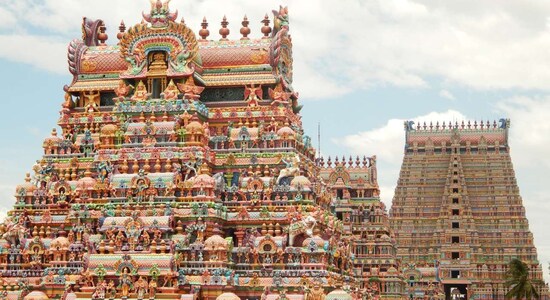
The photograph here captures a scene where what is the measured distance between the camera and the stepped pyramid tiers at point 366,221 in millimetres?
85500

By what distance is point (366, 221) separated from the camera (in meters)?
89.1

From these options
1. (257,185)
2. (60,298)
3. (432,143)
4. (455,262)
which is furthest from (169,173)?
(432,143)

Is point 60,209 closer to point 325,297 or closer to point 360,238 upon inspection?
point 325,297

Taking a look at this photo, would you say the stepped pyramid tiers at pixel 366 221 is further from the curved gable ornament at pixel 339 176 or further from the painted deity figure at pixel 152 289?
the painted deity figure at pixel 152 289

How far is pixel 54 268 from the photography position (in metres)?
59.6

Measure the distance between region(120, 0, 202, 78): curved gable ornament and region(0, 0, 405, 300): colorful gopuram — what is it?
8cm

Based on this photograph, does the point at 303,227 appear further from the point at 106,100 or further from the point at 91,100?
the point at 91,100

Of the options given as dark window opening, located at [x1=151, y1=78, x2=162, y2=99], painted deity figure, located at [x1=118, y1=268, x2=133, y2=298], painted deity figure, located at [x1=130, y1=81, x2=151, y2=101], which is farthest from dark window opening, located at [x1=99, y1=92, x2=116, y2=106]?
painted deity figure, located at [x1=118, y1=268, x2=133, y2=298]

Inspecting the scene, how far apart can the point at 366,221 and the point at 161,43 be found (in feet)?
102

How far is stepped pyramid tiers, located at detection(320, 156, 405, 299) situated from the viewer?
85500 mm

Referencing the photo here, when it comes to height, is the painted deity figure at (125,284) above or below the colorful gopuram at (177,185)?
below

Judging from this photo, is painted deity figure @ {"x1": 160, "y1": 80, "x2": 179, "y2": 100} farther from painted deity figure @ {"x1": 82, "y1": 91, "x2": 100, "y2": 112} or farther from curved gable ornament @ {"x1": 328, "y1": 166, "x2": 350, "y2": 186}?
curved gable ornament @ {"x1": 328, "y1": 166, "x2": 350, "y2": 186}

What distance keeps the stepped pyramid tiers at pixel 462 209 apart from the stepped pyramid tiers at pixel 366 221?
24.5m

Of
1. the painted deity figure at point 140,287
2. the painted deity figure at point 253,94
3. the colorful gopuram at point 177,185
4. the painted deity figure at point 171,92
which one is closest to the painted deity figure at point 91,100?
the colorful gopuram at point 177,185
